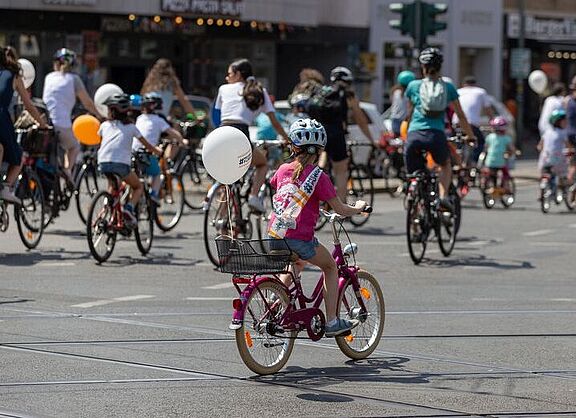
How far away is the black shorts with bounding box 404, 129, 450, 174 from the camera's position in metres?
15.2

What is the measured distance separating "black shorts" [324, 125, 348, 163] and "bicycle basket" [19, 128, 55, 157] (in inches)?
129

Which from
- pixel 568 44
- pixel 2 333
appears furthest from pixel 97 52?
pixel 2 333

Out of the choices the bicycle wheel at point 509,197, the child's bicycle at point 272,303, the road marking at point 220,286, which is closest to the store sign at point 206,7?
the bicycle wheel at point 509,197

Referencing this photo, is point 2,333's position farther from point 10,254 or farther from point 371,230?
point 371,230

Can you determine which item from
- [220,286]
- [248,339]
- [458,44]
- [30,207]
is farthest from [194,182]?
[458,44]

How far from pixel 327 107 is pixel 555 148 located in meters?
6.33

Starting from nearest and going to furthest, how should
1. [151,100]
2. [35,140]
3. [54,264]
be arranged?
[54,264] < [35,140] < [151,100]

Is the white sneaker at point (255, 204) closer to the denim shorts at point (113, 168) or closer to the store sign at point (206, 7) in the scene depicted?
the denim shorts at point (113, 168)

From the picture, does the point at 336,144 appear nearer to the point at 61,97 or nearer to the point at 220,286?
the point at 61,97

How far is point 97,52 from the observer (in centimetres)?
3753

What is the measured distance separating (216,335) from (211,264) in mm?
4394

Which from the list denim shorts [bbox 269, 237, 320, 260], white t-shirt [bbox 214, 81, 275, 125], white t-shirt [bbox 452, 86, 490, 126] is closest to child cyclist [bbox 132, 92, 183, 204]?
white t-shirt [bbox 214, 81, 275, 125]

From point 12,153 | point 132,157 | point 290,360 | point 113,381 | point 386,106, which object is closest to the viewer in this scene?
point 113,381

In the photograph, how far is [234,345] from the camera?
9938mm
